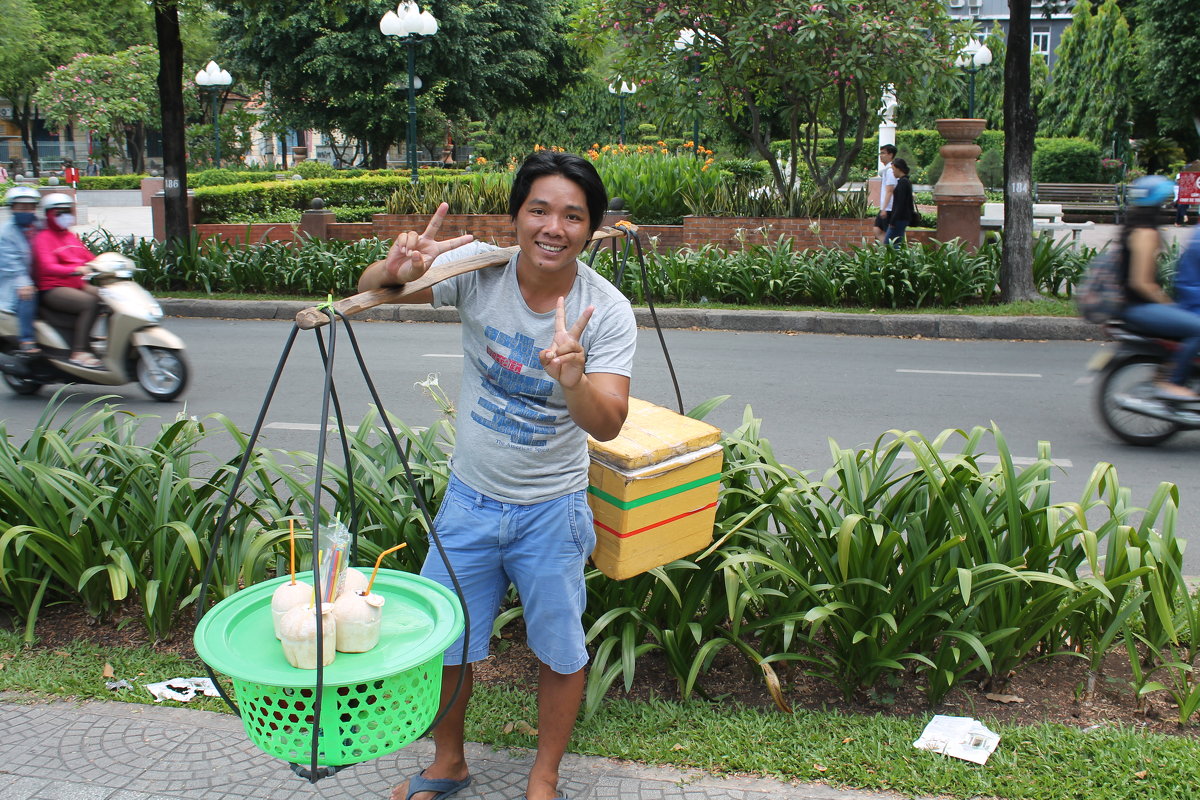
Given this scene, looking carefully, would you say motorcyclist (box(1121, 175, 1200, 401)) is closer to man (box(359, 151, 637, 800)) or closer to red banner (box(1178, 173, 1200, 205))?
man (box(359, 151, 637, 800))

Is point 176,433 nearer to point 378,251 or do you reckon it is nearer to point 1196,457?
point 1196,457

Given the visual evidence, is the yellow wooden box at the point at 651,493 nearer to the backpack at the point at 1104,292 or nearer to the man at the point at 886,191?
the backpack at the point at 1104,292

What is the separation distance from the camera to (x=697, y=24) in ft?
49.3

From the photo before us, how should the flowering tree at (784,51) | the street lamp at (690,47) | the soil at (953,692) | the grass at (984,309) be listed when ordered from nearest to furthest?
the soil at (953,692) < the grass at (984,309) < the flowering tree at (784,51) < the street lamp at (690,47)

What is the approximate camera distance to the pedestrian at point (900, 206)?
14.1 meters

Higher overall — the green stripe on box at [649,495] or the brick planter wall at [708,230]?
the brick planter wall at [708,230]

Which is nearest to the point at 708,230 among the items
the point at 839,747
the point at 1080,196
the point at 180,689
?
the point at 180,689

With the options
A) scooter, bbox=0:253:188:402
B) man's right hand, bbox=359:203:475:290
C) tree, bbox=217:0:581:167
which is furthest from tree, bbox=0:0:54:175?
man's right hand, bbox=359:203:475:290

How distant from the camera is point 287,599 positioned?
2455mm

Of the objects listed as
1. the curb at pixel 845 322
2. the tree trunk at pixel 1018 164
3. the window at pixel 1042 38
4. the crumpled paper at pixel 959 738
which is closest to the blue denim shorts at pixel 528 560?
the crumpled paper at pixel 959 738

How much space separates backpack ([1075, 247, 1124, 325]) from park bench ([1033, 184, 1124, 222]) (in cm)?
2371

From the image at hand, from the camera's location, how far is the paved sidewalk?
3012mm

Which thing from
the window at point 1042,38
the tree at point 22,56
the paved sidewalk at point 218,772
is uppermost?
the window at point 1042,38

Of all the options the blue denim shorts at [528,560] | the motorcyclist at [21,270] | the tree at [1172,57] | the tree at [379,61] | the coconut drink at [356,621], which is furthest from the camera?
the tree at [379,61]
